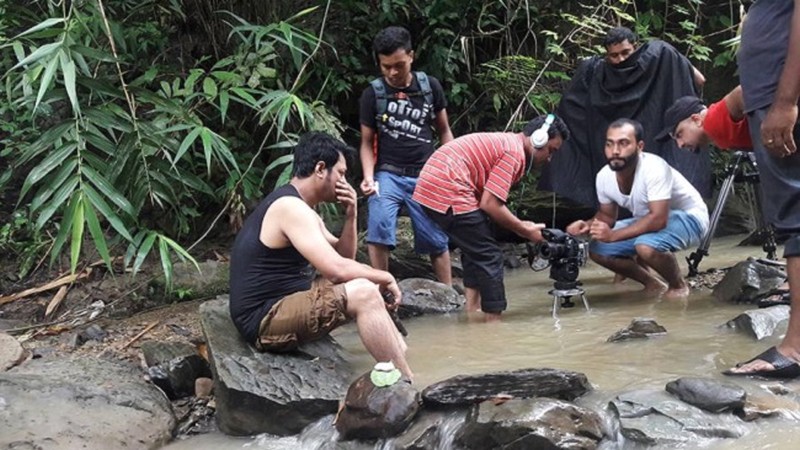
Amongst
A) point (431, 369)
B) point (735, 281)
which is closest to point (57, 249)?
point (431, 369)

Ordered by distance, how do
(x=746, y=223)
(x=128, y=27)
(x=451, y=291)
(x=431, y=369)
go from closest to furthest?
1. (x=431, y=369)
2. (x=451, y=291)
3. (x=128, y=27)
4. (x=746, y=223)

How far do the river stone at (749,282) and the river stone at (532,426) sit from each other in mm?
2187

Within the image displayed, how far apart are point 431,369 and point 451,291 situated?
1569 millimetres

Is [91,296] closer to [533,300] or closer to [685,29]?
[533,300]

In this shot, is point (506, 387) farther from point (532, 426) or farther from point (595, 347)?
point (595, 347)

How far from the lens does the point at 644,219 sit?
189 inches

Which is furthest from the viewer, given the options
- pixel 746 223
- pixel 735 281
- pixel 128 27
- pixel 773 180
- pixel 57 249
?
pixel 746 223

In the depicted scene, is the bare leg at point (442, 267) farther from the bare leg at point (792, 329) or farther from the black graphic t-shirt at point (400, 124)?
the bare leg at point (792, 329)

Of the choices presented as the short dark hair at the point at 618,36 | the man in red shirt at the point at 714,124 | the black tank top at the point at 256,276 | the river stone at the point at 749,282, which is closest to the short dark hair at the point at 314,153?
the black tank top at the point at 256,276

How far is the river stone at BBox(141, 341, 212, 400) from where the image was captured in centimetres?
383

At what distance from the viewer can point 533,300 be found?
17.6ft

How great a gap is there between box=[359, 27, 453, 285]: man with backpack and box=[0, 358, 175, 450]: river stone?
6.54 feet

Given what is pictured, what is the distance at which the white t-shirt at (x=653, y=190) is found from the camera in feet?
15.7

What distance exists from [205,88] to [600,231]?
2888 mm
